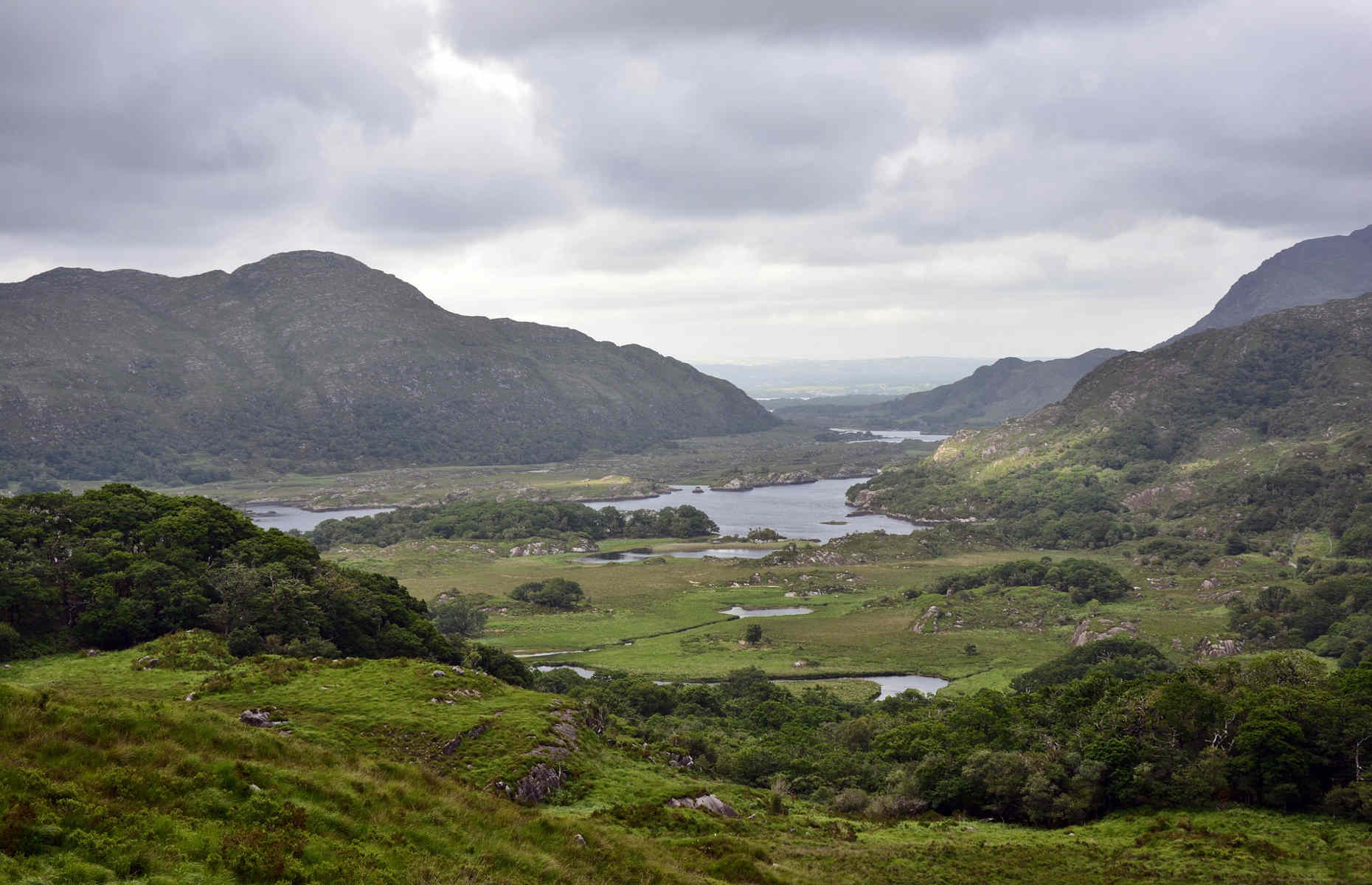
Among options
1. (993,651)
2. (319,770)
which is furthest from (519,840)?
(993,651)

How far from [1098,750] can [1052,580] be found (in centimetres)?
9985

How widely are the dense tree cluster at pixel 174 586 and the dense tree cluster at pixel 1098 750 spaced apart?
70.9 ft

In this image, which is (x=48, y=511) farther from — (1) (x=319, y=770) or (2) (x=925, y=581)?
(2) (x=925, y=581)

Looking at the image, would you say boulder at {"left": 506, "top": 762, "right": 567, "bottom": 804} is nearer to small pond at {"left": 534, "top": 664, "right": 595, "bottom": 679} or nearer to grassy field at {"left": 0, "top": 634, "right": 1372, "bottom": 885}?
grassy field at {"left": 0, "top": 634, "right": 1372, "bottom": 885}

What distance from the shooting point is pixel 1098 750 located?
44.2 meters

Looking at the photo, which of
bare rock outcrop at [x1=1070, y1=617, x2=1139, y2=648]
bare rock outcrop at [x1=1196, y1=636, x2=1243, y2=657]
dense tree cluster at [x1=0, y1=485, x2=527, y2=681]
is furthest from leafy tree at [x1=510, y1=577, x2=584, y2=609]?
A: bare rock outcrop at [x1=1196, y1=636, x2=1243, y2=657]

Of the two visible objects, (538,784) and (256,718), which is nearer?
(538,784)

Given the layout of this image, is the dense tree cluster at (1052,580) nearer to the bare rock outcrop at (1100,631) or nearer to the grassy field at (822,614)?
the grassy field at (822,614)

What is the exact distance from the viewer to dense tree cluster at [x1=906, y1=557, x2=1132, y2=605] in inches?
5118

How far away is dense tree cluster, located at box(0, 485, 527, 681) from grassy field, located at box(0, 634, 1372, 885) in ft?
15.6

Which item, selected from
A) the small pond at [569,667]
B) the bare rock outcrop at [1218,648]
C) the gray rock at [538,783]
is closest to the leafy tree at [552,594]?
the small pond at [569,667]

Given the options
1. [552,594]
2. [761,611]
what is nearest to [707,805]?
[761,611]

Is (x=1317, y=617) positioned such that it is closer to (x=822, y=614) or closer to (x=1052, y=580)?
(x=1052, y=580)

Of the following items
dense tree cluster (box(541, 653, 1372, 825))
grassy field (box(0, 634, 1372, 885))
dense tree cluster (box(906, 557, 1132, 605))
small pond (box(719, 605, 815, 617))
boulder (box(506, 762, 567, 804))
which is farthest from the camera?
small pond (box(719, 605, 815, 617))
